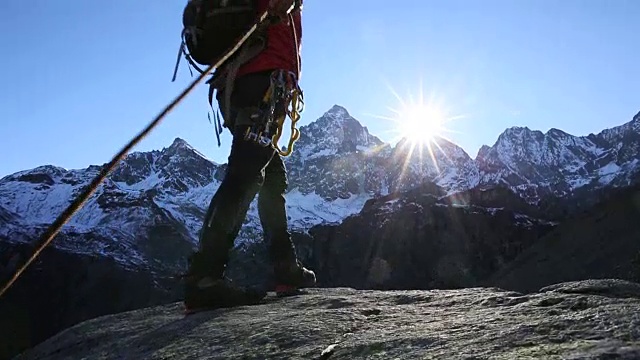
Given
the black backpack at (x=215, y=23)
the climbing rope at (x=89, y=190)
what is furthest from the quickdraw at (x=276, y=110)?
the climbing rope at (x=89, y=190)

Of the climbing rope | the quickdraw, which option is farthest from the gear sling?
the climbing rope

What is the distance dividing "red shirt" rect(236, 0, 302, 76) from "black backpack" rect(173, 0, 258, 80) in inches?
5.7

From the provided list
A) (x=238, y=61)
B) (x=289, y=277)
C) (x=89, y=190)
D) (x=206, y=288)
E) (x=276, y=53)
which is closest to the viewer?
(x=89, y=190)

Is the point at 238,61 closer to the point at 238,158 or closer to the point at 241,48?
the point at 241,48

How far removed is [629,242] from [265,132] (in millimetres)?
48409

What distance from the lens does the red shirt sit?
453 cm

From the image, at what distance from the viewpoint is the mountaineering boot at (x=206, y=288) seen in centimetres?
430

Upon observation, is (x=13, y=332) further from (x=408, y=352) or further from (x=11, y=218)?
(x=408, y=352)

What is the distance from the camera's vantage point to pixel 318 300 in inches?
164

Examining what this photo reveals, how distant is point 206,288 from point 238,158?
96 cm

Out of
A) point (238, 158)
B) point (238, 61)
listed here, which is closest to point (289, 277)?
point (238, 158)

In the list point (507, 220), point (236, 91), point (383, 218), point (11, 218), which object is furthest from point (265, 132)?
point (11, 218)

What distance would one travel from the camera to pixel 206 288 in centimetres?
431

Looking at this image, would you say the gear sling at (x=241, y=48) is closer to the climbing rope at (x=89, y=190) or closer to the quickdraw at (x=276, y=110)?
the quickdraw at (x=276, y=110)
